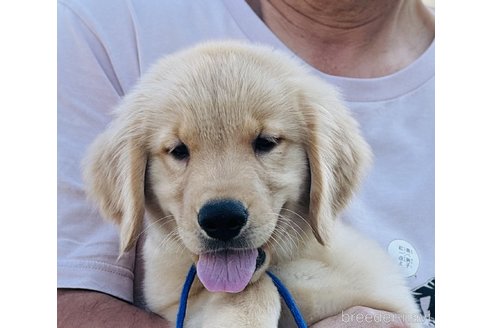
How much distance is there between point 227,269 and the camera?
1.69 metres

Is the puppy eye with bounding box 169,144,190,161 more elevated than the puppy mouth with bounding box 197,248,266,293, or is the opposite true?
the puppy eye with bounding box 169,144,190,161

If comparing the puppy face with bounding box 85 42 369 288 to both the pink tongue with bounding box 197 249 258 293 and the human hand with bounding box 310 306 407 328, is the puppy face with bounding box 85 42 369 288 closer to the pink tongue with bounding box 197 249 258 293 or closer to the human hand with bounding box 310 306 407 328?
the pink tongue with bounding box 197 249 258 293

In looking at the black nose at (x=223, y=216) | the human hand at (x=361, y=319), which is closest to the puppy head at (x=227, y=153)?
the black nose at (x=223, y=216)

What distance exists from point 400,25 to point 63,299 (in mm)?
1527

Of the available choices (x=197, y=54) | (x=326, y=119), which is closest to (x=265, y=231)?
(x=326, y=119)

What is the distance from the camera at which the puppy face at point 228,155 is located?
1.66 meters

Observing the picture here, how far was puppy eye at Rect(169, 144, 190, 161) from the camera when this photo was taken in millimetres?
1754

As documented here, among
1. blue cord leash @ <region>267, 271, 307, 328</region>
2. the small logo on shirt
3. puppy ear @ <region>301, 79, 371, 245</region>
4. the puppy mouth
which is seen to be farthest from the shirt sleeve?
the small logo on shirt

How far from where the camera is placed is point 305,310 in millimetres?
1791

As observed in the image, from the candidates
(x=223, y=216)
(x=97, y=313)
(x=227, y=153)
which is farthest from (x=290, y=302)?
(x=97, y=313)

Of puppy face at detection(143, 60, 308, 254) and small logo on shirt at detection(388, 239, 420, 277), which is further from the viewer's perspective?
small logo on shirt at detection(388, 239, 420, 277)

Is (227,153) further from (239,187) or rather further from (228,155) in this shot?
(239,187)

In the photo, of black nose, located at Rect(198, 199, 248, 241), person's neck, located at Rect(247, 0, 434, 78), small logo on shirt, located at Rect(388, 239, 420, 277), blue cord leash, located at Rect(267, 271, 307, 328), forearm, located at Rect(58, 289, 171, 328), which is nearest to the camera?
black nose, located at Rect(198, 199, 248, 241)

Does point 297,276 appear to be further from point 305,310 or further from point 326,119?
point 326,119
